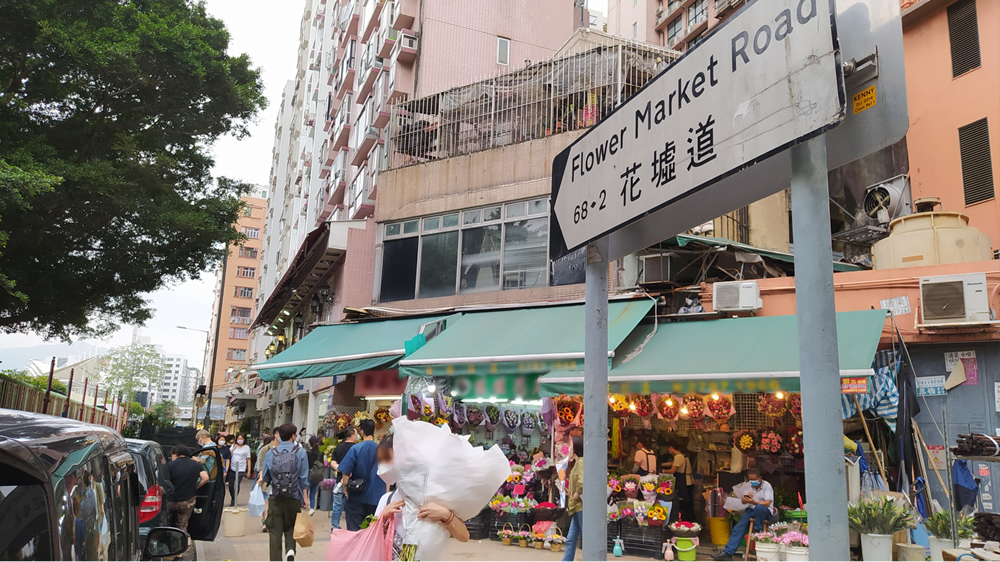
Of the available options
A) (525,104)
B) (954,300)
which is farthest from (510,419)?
(954,300)

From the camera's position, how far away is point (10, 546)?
2107mm

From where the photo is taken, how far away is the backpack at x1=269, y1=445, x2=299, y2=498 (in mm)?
8133

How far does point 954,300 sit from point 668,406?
4641mm

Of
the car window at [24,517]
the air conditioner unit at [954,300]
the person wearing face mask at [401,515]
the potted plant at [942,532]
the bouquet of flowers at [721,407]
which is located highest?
the air conditioner unit at [954,300]

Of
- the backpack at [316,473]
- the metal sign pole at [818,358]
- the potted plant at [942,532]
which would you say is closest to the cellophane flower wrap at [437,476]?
the metal sign pole at [818,358]

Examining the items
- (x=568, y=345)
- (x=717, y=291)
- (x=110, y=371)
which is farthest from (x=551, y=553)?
(x=110, y=371)

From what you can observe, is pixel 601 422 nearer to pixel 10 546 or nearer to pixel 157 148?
pixel 10 546

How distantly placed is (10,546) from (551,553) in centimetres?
1007

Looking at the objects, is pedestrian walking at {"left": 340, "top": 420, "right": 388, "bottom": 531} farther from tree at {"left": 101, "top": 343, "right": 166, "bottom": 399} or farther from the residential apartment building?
the residential apartment building

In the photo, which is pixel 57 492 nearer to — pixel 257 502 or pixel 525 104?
pixel 257 502

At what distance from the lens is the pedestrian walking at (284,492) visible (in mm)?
8148

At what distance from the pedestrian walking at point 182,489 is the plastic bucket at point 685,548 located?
7111 mm

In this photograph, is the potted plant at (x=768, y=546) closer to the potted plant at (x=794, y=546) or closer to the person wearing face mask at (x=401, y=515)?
the potted plant at (x=794, y=546)

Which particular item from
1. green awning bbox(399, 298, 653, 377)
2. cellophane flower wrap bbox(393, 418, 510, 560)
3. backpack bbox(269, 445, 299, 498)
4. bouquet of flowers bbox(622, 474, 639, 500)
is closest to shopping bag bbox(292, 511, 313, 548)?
backpack bbox(269, 445, 299, 498)
